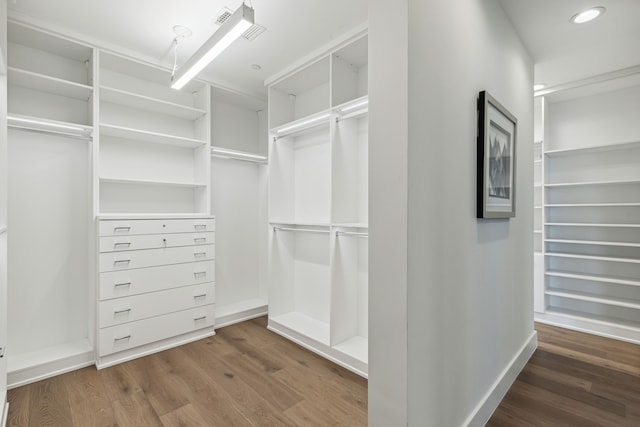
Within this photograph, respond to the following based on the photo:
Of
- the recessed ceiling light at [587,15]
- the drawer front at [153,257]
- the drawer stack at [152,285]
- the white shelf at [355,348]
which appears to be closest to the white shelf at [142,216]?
the drawer stack at [152,285]

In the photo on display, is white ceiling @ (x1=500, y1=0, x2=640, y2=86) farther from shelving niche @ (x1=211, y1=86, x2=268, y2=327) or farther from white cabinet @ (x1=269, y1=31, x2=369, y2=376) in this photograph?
shelving niche @ (x1=211, y1=86, x2=268, y2=327)

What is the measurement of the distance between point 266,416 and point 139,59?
119 inches

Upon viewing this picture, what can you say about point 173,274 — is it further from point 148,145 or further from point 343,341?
point 343,341

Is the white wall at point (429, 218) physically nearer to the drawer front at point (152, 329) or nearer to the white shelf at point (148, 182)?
the drawer front at point (152, 329)

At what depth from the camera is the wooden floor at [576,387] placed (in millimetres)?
1904

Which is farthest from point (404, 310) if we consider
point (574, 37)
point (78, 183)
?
point (78, 183)

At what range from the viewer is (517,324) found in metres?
2.41

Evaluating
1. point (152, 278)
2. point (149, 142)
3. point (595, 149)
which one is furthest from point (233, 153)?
point (595, 149)

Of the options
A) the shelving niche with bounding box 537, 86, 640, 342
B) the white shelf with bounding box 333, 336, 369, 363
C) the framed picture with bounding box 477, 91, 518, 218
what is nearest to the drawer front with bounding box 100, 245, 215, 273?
the white shelf with bounding box 333, 336, 369, 363

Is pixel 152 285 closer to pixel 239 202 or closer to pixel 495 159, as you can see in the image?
pixel 239 202

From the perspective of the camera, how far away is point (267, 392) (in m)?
2.16

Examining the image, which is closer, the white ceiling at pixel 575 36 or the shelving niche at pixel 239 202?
the white ceiling at pixel 575 36

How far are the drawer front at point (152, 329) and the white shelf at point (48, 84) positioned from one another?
1938mm

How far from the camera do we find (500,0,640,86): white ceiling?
2.05 metres
